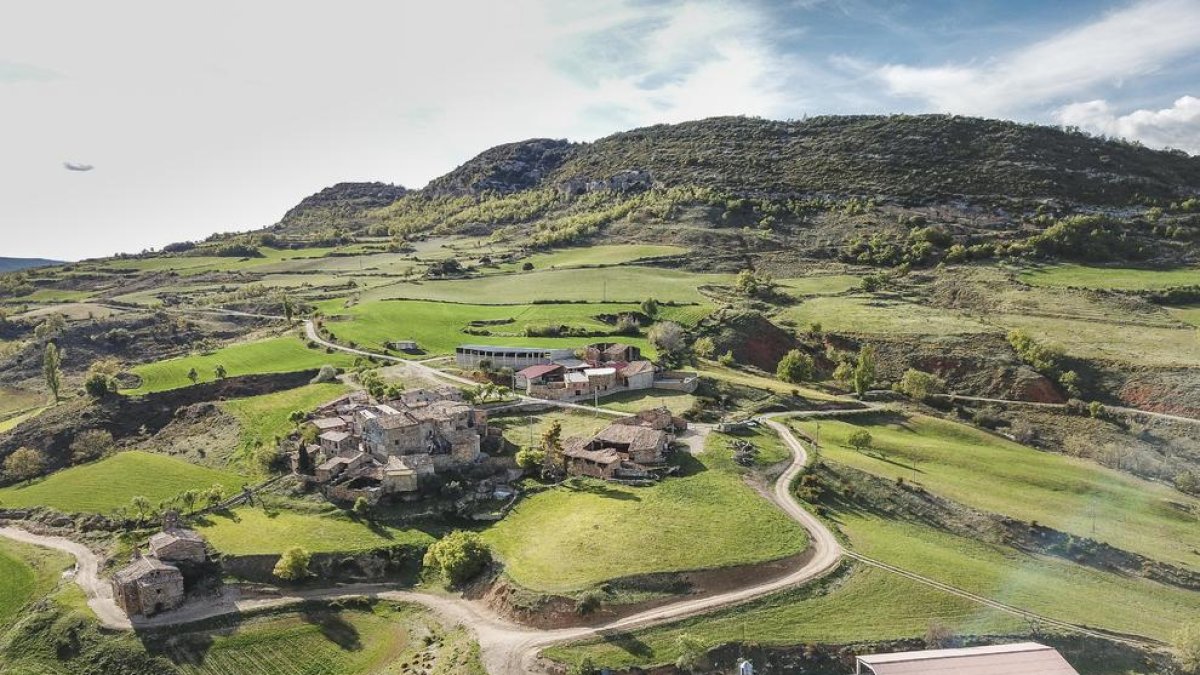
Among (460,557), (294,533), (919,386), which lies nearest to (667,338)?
(919,386)

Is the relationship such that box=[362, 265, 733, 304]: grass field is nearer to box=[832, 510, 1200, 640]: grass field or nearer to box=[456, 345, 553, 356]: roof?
box=[456, 345, 553, 356]: roof

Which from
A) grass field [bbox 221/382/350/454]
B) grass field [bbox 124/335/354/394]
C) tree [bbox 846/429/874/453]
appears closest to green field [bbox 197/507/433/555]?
grass field [bbox 221/382/350/454]

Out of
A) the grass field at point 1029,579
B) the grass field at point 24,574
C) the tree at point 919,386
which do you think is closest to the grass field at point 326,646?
Answer: the grass field at point 24,574

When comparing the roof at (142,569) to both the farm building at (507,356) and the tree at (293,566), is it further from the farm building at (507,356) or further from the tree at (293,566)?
the farm building at (507,356)

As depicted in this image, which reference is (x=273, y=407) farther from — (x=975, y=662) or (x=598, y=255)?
(x=598, y=255)

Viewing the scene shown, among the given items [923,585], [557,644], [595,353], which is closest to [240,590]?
[557,644]
